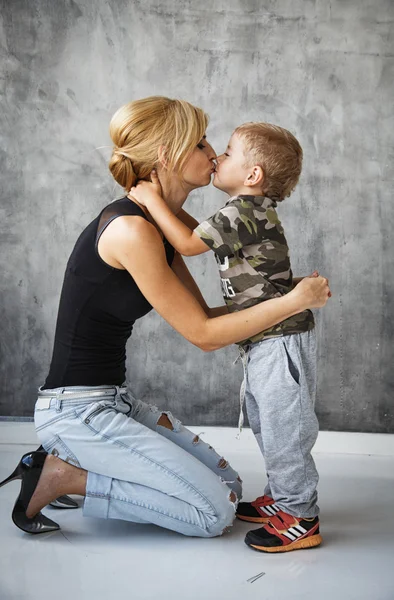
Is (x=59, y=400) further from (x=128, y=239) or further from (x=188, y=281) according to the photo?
(x=188, y=281)

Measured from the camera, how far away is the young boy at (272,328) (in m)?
2.28

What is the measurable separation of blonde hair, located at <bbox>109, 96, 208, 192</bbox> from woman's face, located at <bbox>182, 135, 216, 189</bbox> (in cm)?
2

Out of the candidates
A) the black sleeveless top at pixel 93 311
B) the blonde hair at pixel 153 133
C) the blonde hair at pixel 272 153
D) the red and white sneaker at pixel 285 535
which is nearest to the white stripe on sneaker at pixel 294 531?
the red and white sneaker at pixel 285 535

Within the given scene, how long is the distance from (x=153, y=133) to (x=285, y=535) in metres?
1.29

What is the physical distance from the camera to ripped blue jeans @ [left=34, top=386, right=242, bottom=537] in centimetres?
228

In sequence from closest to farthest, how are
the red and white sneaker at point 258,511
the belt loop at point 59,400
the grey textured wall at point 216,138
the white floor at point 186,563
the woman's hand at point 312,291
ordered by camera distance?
the white floor at point 186,563 → the woman's hand at point 312,291 → the belt loop at point 59,400 → the red and white sneaker at point 258,511 → the grey textured wall at point 216,138

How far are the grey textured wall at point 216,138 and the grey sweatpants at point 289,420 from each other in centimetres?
154

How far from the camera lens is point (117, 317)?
2.38 metres

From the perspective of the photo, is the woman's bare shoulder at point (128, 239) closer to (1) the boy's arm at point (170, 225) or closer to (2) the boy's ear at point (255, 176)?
(1) the boy's arm at point (170, 225)

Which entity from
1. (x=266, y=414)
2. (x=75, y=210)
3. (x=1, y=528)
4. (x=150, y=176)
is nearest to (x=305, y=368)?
(x=266, y=414)

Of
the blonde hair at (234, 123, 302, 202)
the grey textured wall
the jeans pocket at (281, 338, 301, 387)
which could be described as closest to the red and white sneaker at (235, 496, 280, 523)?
the jeans pocket at (281, 338, 301, 387)

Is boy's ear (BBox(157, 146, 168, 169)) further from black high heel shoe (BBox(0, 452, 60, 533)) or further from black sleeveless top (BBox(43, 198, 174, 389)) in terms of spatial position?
black high heel shoe (BBox(0, 452, 60, 533))

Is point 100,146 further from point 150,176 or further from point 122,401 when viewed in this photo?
point 122,401

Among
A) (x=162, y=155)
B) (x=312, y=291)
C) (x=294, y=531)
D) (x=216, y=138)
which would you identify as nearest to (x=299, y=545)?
(x=294, y=531)
